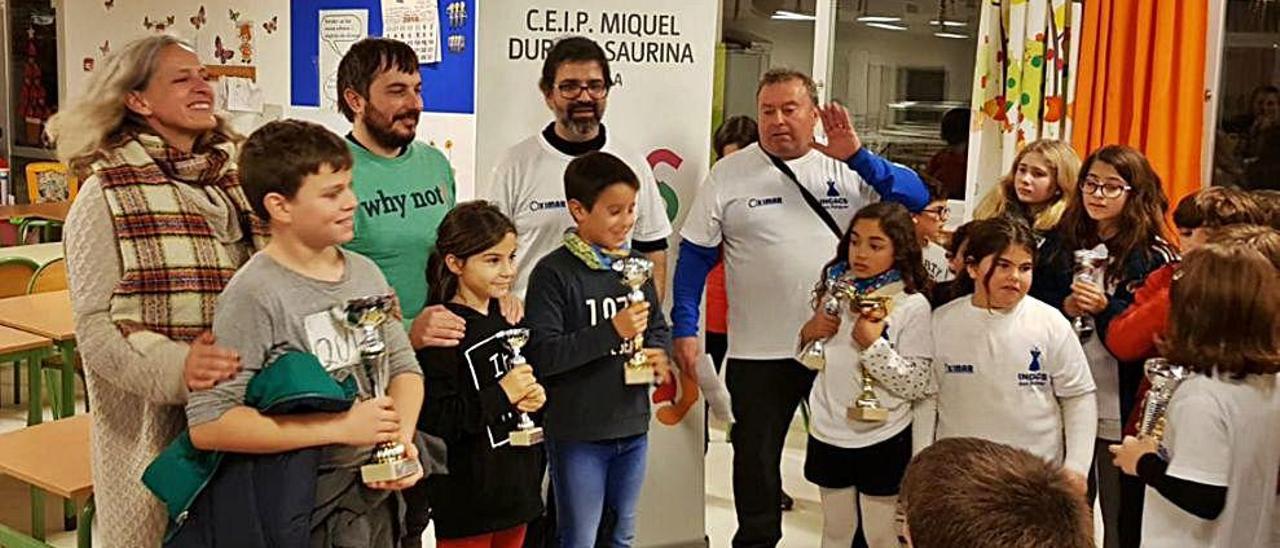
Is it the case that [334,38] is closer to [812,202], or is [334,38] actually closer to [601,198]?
[812,202]

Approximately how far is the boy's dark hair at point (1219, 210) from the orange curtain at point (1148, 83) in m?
1.24

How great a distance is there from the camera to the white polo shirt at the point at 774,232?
10.6 feet

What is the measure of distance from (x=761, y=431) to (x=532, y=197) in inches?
35.5

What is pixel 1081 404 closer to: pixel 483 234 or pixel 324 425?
pixel 483 234

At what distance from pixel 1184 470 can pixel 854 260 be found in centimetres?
98

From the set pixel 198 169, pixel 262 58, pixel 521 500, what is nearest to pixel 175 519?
pixel 198 169

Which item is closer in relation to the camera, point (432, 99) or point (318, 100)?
point (432, 99)

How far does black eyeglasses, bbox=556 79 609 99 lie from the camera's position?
9.96 ft

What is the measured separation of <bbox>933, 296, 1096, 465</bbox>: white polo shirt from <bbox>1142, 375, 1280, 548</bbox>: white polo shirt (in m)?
0.53

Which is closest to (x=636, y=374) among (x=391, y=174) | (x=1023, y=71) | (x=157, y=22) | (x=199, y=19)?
(x=391, y=174)

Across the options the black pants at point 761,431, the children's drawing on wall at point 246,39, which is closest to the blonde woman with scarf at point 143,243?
the black pants at point 761,431

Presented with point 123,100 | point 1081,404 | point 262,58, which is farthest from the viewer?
point 262,58

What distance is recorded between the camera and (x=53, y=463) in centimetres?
306

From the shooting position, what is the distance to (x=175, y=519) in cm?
200
